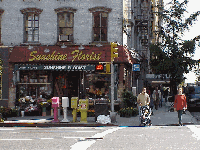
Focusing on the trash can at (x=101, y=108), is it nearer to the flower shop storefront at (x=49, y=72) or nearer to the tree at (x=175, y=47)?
the flower shop storefront at (x=49, y=72)

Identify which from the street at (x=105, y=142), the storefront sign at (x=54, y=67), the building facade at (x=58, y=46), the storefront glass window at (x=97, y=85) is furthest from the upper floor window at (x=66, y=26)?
the street at (x=105, y=142)

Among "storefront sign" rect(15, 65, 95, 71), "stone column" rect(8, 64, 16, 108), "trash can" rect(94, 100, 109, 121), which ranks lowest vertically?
"trash can" rect(94, 100, 109, 121)

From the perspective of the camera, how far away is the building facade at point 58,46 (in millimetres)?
26266

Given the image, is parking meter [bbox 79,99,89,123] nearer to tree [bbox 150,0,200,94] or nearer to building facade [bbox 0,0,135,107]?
building facade [bbox 0,0,135,107]

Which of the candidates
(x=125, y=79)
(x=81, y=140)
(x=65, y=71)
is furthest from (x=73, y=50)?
(x=81, y=140)

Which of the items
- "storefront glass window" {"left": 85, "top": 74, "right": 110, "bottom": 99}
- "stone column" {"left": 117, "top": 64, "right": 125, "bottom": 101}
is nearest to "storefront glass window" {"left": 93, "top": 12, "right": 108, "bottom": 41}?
"stone column" {"left": 117, "top": 64, "right": 125, "bottom": 101}

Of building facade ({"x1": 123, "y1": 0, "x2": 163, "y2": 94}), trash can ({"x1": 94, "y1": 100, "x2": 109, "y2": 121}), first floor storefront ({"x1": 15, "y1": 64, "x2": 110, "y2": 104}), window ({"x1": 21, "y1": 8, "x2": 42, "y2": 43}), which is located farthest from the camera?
building facade ({"x1": 123, "y1": 0, "x2": 163, "y2": 94})

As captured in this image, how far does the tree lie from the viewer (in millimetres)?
32469

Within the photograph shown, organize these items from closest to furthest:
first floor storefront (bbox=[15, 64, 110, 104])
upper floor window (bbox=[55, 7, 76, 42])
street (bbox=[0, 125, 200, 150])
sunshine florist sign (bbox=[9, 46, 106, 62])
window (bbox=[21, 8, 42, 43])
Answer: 1. street (bbox=[0, 125, 200, 150])
2. sunshine florist sign (bbox=[9, 46, 106, 62])
3. first floor storefront (bbox=[15, 64, 110, 104])
4. upper floor window (bbox=[55, 7, 76, 42])
5. window (bbox=[21, 8, 42, 43])

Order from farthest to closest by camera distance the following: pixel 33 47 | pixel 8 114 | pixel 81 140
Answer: pixel 33 47
pixel 8 114
pixel 81 140

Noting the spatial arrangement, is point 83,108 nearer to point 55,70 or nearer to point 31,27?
point 55,70

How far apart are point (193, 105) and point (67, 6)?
38.5 ft

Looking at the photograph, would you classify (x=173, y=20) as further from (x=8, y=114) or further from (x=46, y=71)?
(x=8, y=114)

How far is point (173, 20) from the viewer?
108 ft
